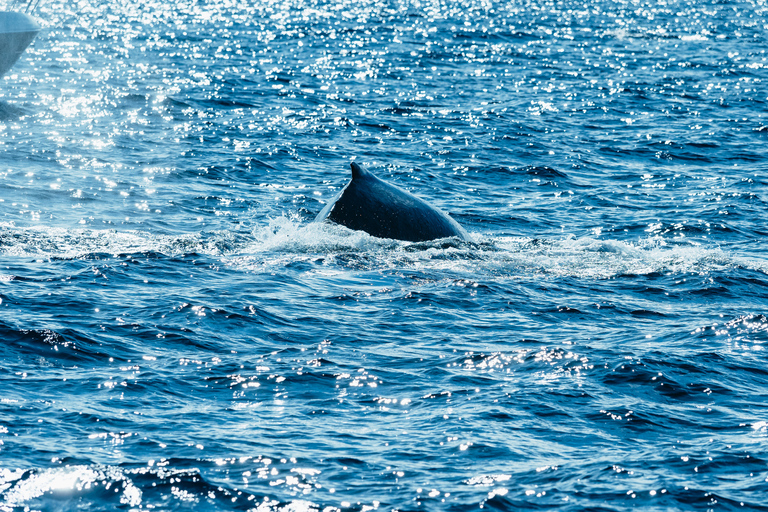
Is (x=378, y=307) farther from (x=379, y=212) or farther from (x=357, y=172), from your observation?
(x=357, y=172)

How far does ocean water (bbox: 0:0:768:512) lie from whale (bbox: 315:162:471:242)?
31cm

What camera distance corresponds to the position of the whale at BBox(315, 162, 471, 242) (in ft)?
52.4

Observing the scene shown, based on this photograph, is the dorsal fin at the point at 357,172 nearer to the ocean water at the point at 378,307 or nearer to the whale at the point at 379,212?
the whale at the point at 379,212

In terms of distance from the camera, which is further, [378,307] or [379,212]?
[379,212]

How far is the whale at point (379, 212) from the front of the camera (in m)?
16.0

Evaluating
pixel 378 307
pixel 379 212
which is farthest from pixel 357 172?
pixel 378 307

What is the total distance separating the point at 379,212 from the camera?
1600 cm

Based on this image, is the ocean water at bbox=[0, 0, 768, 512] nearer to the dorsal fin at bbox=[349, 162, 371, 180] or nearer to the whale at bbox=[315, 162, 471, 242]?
the whale at bbox=[315, 162, 471, 242]

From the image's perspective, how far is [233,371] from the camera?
36.1ft

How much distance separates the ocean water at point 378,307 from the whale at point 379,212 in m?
0.31

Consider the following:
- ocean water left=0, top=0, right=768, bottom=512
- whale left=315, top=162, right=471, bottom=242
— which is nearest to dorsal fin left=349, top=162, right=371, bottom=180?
whale left=315, top=162, right=471, bottom=242

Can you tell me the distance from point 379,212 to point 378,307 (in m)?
2.78

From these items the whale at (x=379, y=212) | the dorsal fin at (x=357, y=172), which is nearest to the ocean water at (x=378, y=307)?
the whale at (x=379, y=212)

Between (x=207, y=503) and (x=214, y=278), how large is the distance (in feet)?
22.4
